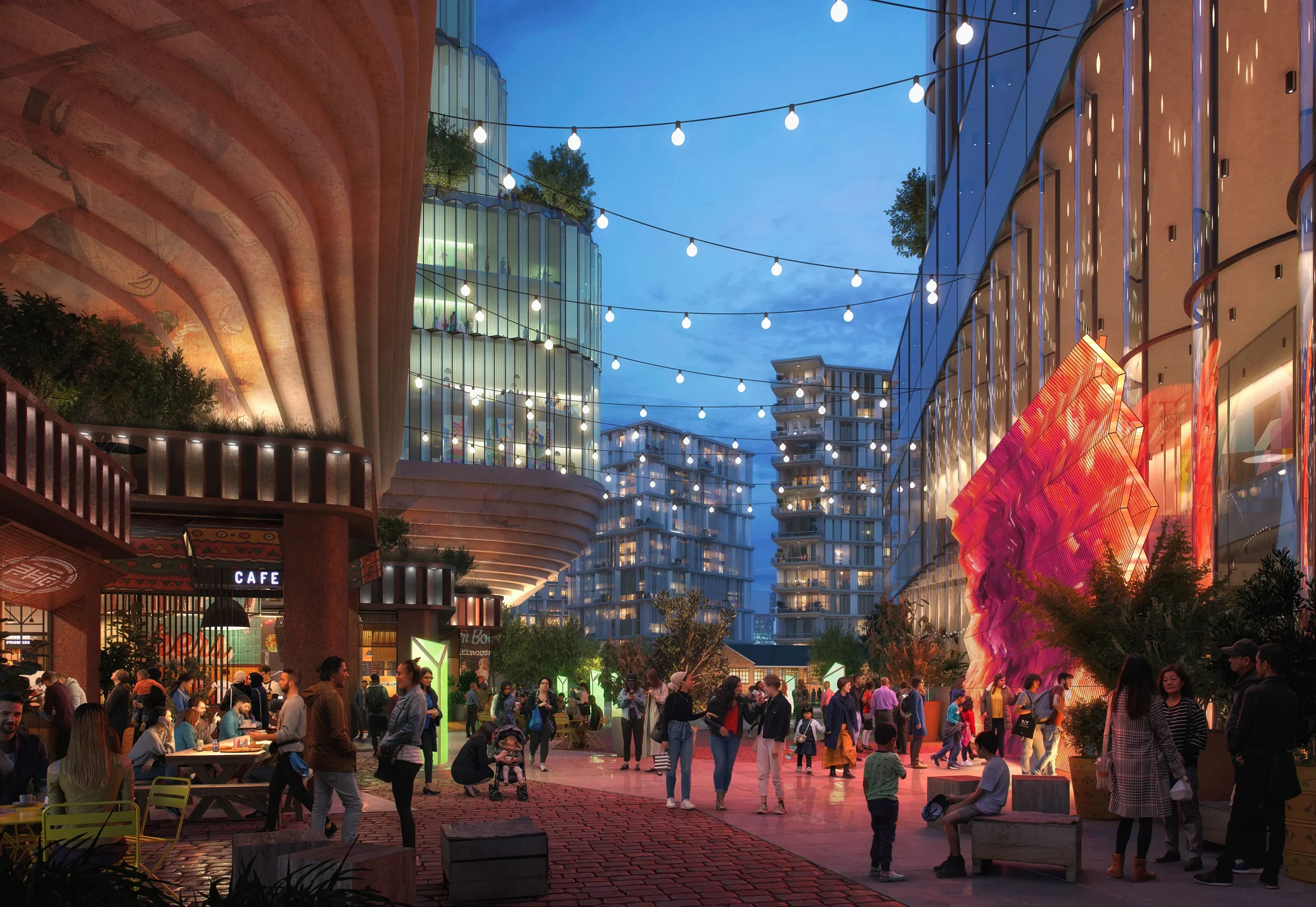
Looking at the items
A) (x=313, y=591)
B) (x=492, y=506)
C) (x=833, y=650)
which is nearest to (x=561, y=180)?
(x=492, y=506)

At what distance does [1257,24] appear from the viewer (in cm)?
1326

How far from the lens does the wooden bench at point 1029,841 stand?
28.6 ft

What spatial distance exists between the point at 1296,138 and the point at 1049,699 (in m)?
7.34

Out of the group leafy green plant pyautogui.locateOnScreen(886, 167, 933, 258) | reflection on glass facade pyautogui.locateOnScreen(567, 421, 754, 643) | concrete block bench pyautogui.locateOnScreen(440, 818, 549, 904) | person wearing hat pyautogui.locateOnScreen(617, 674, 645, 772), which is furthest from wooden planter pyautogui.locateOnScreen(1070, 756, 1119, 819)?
reflection on glass facade pyautogui.locateOnScreen(567, 421, 754, 643)

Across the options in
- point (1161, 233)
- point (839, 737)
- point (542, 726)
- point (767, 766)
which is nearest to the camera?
point (767, 766)

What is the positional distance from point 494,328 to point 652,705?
41.8 m

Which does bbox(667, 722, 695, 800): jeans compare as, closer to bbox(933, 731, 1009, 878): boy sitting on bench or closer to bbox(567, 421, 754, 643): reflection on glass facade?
bbox(933, 731, 1009, 878): boy sitting on bench

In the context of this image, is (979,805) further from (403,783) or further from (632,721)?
(632,721)

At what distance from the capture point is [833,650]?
77.1 metres

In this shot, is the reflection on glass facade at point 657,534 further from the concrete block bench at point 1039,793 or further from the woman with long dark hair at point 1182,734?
the woman with long dark hair at point 1182,734

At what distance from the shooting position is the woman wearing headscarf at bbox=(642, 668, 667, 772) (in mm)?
17672

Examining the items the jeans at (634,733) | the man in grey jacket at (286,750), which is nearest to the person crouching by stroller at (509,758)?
the man in grey jacket at (286,750)

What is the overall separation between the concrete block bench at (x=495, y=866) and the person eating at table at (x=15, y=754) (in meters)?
3.23

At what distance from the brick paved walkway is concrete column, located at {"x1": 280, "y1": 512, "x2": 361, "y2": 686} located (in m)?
6.73
